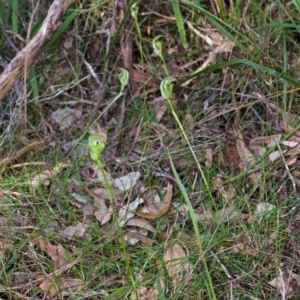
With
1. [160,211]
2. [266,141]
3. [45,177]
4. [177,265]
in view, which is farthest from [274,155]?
[45,177]

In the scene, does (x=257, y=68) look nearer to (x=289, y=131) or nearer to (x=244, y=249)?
(x=289, y=131)

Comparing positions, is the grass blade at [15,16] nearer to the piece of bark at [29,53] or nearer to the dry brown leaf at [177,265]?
the piece of bark at [29,53]

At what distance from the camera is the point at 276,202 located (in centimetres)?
205

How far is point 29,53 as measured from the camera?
2221mm

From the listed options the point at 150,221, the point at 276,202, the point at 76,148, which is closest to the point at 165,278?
the point at 150,221

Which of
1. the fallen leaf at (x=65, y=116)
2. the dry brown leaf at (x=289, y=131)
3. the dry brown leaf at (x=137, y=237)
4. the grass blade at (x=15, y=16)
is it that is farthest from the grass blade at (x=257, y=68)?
the grass blade at (x=15, y=16)

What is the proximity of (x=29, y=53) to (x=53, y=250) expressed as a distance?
685 millimetres

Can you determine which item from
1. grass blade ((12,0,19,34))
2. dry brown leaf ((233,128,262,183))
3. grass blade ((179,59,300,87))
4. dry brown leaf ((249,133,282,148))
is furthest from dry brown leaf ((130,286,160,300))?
grass blade ((12,0,19,34))

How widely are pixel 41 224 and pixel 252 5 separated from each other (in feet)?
3.72

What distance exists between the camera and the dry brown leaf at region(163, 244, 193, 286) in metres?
1.87

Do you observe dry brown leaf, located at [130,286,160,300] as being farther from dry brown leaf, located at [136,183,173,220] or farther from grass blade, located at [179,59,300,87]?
grass blade, located at [179,59,300,87]

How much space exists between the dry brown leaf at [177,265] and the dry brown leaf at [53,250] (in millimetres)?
310

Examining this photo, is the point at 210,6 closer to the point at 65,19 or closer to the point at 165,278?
the point at 65,19

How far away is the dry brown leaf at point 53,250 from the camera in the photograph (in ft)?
6.45
